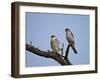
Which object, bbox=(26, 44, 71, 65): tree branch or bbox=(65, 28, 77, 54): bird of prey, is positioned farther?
bbox=(65, 28, 77, 54): bird of prey

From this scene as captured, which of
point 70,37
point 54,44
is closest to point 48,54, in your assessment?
point 54,44

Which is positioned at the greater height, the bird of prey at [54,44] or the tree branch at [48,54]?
the bird of prey at [54,44]

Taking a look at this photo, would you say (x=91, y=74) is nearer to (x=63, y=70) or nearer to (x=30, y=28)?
(x=63, y=70)

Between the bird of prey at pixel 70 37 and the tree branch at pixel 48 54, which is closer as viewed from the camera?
the tree branch at pixel 48 54

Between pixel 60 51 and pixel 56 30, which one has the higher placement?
pixel 56 30

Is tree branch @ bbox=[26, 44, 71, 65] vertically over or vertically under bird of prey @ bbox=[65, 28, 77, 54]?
under

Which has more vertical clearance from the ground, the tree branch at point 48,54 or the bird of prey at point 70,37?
the bird of prey at point 70,37

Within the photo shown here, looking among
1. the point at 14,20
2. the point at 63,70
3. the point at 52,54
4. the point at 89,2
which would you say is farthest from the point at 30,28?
the point at 89,2

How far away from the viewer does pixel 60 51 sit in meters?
1.69

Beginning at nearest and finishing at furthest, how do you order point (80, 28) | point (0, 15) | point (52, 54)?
point (0, 15) → point (52, 54) → point (80, 28)

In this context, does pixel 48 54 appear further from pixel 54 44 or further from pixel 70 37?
pixel 70 37

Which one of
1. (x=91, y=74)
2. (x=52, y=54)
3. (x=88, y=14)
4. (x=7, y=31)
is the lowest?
(x=91, y=74)

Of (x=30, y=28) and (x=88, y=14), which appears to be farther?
(x=88, y=14)

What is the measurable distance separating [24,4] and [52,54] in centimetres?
38
